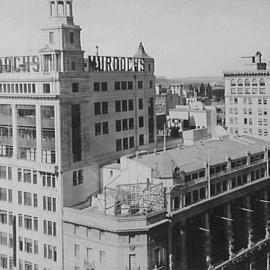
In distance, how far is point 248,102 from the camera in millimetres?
122062

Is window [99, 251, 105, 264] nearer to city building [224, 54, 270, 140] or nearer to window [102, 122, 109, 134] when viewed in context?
window [102, 122, 109, 134]

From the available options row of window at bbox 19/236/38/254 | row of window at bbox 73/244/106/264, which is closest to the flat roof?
row of window at bbox 73/244/106/264

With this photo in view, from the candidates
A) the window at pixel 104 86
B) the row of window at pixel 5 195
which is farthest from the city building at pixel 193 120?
the row of window at pixel 5 195

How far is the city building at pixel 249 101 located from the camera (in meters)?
Result: 120

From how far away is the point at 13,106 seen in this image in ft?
238

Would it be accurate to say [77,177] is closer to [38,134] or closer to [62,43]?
[38,134]

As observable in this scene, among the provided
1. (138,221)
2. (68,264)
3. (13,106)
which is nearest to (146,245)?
(138,221)

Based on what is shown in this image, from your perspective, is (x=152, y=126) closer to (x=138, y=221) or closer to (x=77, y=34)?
(x=77, y=34)

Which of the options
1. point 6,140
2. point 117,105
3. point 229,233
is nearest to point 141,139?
point 117,105

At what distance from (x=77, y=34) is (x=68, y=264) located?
30.5 m

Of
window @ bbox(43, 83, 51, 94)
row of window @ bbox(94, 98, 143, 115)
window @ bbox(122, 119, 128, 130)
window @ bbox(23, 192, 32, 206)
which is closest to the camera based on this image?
window @ bbox(43, 83, 51, 94)

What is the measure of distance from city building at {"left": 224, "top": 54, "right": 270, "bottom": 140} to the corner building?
50384 millimetres

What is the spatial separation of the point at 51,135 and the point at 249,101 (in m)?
65.4

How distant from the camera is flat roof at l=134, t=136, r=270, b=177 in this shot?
220 ft
